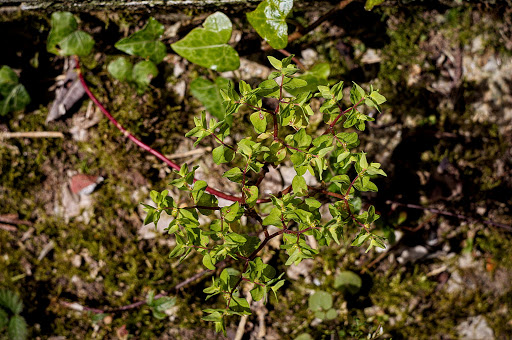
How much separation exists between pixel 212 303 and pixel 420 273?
160 cm

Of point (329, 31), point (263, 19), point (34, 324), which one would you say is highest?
point (263, 19)

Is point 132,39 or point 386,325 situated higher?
point 132,39

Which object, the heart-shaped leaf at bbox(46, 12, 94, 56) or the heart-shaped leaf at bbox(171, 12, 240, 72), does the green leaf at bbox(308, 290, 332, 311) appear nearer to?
the heart-shaped leaf at bbox(171, 12, 240, 72)

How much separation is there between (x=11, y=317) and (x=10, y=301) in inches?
4.6

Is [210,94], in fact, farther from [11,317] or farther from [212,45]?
[11,317]

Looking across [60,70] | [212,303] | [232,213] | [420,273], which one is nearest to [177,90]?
[60,70]

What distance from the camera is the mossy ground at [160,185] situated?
268 cm

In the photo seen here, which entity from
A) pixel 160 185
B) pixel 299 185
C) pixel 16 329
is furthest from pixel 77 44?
pixel 16 329

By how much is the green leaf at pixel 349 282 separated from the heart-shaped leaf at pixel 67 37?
7.66ft

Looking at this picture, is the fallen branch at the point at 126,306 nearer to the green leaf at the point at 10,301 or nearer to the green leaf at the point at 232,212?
the green leaf at the point at 10,301

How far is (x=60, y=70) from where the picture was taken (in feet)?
8.85

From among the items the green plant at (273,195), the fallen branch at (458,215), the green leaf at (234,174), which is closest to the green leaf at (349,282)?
the fallen branch at (458,215)

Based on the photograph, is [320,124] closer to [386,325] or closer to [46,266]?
[386,325]

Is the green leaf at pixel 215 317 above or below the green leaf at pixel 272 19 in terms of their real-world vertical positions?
below
